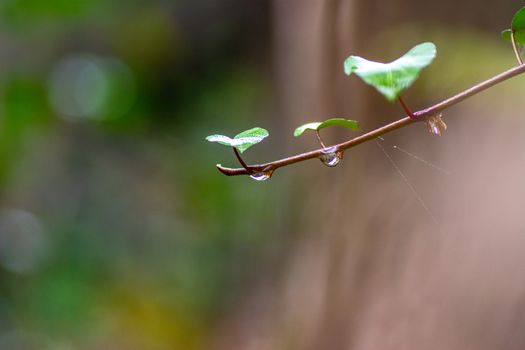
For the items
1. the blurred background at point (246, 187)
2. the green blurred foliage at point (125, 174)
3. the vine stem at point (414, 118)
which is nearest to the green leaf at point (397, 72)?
the vine stem at point (414, 118)

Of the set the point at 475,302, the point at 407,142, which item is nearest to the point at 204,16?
the point at 407,142

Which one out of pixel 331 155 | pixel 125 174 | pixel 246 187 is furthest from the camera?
pixel 125 174

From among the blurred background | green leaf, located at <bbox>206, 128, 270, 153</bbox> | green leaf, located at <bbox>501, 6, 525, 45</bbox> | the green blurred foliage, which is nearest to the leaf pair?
green leaf, located at <bbox>206, 128, 270, 153</bbox>

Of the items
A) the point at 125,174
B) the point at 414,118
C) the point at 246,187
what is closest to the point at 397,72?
the point at 414,118

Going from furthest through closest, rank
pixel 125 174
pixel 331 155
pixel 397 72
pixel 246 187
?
pixel 125 174 < pixel 246 187 < pixel 331 155 < pixel 397 72

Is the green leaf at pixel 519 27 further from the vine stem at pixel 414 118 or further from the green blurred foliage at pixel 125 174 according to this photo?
the green blurred foliage at pixel 125 174

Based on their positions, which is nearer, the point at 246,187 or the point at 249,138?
the point at 249,138

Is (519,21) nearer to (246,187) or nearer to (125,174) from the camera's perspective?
(246,187)

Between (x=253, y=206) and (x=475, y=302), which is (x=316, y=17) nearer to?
(x=475, y=302)
